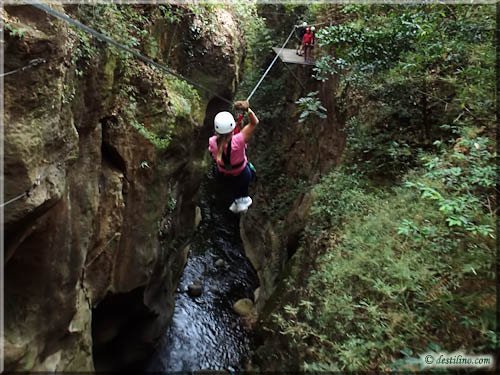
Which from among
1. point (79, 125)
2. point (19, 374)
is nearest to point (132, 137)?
point (79, 125)

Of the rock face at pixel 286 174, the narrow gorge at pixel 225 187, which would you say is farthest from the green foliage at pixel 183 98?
the rock face at pixel 286 174

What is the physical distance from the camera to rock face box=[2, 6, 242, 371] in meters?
3.78

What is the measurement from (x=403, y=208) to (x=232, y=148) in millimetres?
2368

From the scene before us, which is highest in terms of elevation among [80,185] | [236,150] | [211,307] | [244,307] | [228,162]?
[236,150]

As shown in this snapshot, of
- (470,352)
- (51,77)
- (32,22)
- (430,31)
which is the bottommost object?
(470,352)

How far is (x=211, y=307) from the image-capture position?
12.5m

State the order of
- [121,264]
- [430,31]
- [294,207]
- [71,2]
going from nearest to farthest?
[71,2]
[430,31]
[121,264]
[294,207]

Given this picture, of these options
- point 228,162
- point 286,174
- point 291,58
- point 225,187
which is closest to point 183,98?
point 225,187

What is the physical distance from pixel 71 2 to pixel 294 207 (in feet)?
24.6

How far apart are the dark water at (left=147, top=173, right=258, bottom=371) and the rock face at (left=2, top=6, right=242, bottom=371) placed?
8.46ft

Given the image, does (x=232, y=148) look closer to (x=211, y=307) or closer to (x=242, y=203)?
(x=242, y=203)

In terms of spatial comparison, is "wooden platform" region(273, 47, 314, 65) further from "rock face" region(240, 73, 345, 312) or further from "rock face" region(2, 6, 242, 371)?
"rock face" region(2, 6, 242, 371)

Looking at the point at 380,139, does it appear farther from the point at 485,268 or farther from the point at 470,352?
the point at 470,352

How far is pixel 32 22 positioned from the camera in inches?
146
